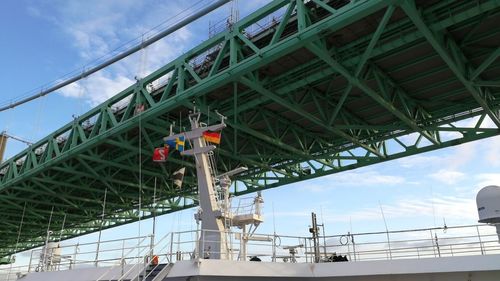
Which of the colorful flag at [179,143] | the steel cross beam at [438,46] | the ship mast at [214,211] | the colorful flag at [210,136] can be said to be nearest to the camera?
the steel cross beam at [438,46]

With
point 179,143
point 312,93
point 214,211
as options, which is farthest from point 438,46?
point 179,143

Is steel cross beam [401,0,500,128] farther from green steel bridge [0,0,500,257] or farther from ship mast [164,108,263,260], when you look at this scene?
ship mast [164,108,263,260]

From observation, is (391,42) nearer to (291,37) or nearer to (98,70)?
(291,37)

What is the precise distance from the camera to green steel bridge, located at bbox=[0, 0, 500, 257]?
16.5m

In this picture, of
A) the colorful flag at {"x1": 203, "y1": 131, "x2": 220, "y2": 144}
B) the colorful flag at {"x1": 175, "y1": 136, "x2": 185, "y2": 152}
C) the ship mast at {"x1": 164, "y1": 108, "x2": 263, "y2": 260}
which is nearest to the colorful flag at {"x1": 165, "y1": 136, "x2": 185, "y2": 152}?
the colorful flag at {"x1": 175, "y1": 136, "x2": 185, "y2": 152}

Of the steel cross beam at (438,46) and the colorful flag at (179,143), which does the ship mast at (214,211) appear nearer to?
the colorful flag at (179,143)

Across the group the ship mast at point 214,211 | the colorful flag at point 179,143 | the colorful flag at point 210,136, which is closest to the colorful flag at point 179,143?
the colorful flag at point 179,143

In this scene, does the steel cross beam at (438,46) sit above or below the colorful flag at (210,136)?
above

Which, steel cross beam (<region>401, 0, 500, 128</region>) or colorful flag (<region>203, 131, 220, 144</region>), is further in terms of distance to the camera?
colorful flag (<region>203, 131, 220, 144</region>)

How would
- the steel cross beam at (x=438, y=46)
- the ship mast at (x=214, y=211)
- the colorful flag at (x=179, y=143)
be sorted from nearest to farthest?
the steel cross beam at (x=438, y=46) → the ship mast at (x=214, y=211) → the colorful flag at (x=179, y=143)

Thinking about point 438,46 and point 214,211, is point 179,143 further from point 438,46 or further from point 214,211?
point 438,46

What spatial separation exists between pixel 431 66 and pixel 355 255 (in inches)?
370

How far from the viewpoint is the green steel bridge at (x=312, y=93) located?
16484 millimetres

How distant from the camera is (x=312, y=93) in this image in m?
21.9
